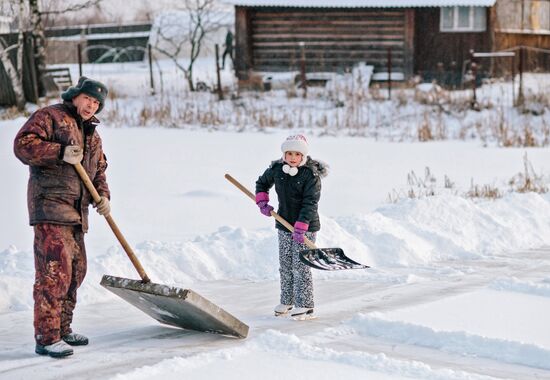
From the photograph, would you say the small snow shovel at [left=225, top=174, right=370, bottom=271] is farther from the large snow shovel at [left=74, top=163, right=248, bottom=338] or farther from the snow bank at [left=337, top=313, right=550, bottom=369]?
the large snow shovel at [left=74, top=163, right=248, bottom=338]

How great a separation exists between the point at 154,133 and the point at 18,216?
24.6 feet

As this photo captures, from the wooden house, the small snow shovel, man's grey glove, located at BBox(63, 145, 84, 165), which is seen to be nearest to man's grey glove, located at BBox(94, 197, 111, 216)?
man's grey glove, located at BBox(63, 145, 84, 165)

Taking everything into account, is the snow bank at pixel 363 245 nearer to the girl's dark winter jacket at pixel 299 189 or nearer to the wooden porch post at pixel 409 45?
the girl's dark winter jacket at pixel 299 189

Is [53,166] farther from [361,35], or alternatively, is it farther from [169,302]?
[361,35]

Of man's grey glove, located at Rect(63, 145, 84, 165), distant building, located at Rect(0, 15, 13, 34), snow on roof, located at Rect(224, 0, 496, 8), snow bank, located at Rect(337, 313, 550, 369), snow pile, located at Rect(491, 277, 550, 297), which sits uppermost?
snow on roof, located at Rect(224, 0, 496, 8)

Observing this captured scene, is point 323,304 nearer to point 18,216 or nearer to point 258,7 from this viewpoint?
point 18,216

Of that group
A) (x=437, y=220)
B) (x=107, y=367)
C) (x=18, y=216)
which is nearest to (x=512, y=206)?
(x=437, y=220)

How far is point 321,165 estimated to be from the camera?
6711 millimetres

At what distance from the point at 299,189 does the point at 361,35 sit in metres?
22.0

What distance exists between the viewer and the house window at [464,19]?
91.1ft

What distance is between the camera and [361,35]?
92.2 feet

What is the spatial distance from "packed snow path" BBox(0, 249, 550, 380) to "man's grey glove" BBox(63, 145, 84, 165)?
1082 millimetres

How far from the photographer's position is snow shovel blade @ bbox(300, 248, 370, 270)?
6484 millimetres

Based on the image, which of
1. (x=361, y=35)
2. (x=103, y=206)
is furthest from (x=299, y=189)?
(x=361, y=35)
